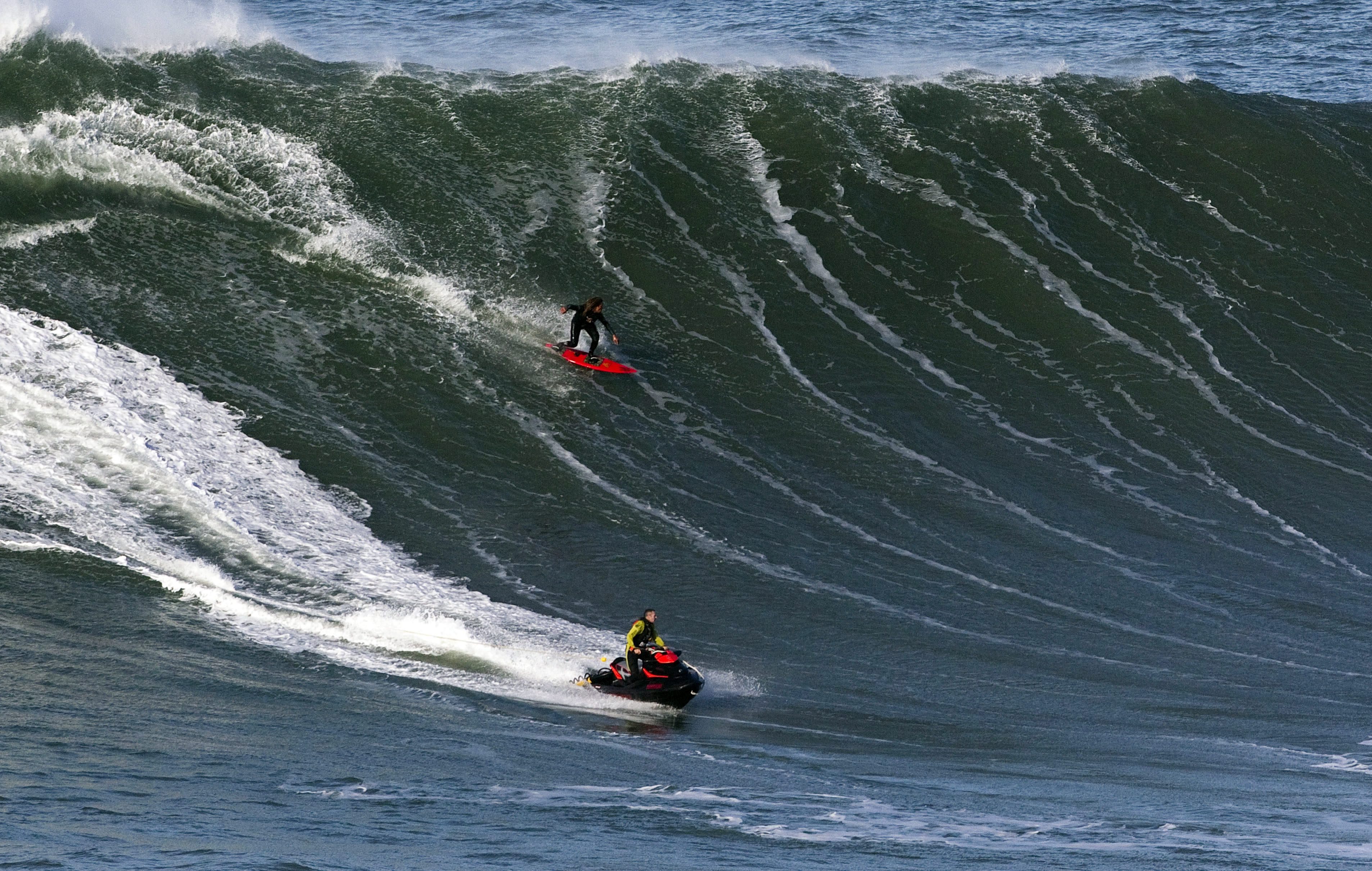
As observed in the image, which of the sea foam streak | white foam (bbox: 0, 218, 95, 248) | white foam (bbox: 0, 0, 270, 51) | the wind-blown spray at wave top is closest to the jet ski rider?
the sea foam streak

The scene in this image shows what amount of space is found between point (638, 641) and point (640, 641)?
0.02 meters

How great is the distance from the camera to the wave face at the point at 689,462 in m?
12.3

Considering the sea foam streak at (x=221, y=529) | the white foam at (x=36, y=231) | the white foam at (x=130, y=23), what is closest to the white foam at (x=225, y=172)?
the white foam at (x=36, y=231)

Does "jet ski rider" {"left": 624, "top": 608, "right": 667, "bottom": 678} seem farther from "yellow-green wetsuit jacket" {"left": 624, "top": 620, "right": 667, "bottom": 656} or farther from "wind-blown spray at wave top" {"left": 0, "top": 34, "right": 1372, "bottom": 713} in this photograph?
"wind-blown spray at wave top" {"left": 0, "top": 34, "right": 1372, "bottom": 713}

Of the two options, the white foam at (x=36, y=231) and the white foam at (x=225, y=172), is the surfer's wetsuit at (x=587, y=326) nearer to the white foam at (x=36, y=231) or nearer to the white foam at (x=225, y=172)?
the white foam at (x=225, y=172)

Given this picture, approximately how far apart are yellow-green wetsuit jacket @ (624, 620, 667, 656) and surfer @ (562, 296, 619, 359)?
747 cm

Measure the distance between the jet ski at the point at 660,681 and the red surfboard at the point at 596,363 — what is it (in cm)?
778

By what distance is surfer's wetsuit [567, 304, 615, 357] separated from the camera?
21391mm

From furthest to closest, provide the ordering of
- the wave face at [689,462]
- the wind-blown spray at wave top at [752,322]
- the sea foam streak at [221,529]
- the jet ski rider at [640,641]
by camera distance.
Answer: the wind-blown spray at wave top at [752,322]
the sea foam streak at [221,529]
the jet ski rider at [640,641]
the wave face at [689,462]

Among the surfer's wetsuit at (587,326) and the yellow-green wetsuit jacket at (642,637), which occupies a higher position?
the surfer's wetsuit at (587,326)

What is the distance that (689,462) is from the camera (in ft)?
64.3

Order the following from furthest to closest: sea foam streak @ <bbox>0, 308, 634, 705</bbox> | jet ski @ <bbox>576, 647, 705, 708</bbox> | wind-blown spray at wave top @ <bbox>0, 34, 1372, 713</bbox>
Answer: wind-blown spray at wave top @ <bbox>0, 34, 1372, 713</bbox> < sea foam streak @ <bbox>0, 308, 634, 705</bbox> < jet ski @ <bbox>576, 647, 705, 708</bbox>

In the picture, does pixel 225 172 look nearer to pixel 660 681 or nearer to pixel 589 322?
pixel 589 322

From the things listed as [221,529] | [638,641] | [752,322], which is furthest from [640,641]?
[752,322]
